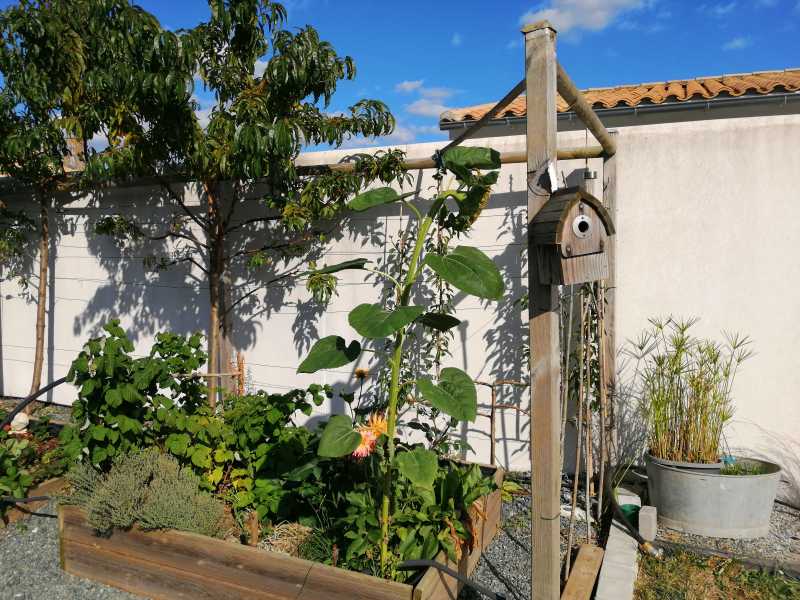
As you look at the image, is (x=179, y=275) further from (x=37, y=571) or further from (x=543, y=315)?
(x=543, y=315)

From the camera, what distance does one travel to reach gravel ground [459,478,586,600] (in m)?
2.93

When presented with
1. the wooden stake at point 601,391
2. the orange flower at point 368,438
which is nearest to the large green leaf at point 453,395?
the orange flower at point 368,438

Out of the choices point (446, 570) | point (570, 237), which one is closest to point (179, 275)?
point (446, 570)

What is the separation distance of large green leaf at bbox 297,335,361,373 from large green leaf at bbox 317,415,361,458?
230 millimetres

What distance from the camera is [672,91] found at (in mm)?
7023

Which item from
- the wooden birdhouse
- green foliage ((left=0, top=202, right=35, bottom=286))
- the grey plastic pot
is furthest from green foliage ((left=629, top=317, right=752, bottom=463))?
green foliage ((left=0, top=202, right=35, bottom=286))

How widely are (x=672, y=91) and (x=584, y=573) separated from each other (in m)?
5.85

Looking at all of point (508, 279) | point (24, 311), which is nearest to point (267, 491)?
point (508, 279)

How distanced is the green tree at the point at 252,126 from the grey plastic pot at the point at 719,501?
2.61 metres

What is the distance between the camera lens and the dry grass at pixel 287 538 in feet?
9.81

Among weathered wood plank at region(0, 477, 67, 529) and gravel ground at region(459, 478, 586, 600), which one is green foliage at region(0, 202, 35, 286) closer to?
weathered wood plank at region(0, 477, 67, 529)

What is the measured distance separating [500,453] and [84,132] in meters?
3.86

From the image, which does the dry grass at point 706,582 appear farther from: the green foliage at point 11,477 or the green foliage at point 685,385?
the green foliage at point 11,477

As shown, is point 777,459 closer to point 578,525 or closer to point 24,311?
point 578,525
